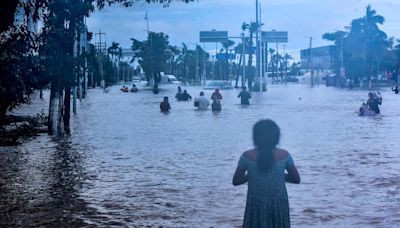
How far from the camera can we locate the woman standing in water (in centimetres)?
507

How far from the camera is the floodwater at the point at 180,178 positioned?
29.2ft

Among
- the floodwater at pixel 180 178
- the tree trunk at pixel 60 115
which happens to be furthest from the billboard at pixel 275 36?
the tree trunk at pixel 60 115

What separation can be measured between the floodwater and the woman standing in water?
10.9ft

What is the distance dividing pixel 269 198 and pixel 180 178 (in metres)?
7.18

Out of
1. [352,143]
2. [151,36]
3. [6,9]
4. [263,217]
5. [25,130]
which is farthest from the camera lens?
[151,36]

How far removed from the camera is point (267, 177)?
510cm

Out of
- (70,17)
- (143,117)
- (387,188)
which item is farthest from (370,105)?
(387,188)

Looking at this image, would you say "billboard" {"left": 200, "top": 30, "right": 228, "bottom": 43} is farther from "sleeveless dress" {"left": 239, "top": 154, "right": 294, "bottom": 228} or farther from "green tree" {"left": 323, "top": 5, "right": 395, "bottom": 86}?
"sleeveless dress" {"left": 239, "top": 154, "right": 294, "bottom": 228}

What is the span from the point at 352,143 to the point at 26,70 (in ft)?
31.3

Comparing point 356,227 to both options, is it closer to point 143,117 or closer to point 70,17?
point 70,17

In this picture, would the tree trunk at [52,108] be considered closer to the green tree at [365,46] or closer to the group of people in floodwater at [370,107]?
the group of people in floodwater at [370,107]

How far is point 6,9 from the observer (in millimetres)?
9234

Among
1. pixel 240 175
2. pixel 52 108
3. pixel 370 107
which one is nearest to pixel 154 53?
pixel 370 107

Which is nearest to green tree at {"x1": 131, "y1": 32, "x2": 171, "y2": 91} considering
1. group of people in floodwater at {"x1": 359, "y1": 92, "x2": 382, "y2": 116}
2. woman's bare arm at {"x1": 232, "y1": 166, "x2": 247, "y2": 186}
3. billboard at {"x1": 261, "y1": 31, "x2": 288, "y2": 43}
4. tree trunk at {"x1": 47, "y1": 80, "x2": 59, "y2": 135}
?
billboard at {"x1": 261, "y1": 31, "x2": 288, "y2": 43}
